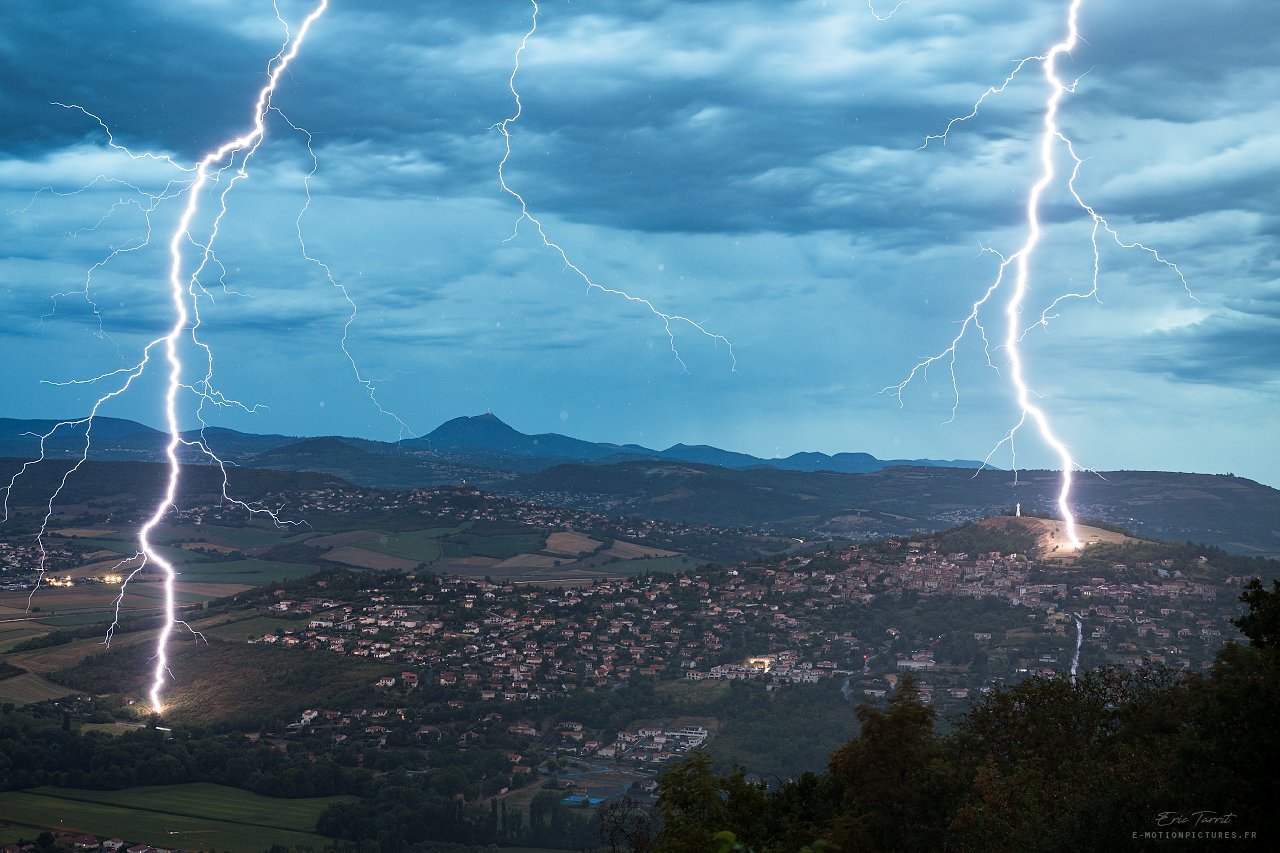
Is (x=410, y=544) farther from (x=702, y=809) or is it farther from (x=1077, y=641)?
(x=702, y=809)

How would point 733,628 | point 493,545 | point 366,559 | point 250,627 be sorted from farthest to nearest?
point 493,545
point 366,559
point 733,628
point 250,627

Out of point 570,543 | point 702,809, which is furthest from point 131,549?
point 702,809

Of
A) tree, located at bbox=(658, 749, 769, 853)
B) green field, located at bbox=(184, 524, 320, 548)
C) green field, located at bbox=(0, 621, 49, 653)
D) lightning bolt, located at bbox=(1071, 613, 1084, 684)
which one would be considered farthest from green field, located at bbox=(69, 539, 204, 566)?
tree, located at bbox=(658, 749, 769, 853)

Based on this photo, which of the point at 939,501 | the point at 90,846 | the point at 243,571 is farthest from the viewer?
the point at 939,501

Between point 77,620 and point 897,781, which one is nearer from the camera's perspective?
point 897,781

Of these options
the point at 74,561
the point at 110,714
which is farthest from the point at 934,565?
the point at 74,561

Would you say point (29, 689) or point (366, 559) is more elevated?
point (366, 559)
